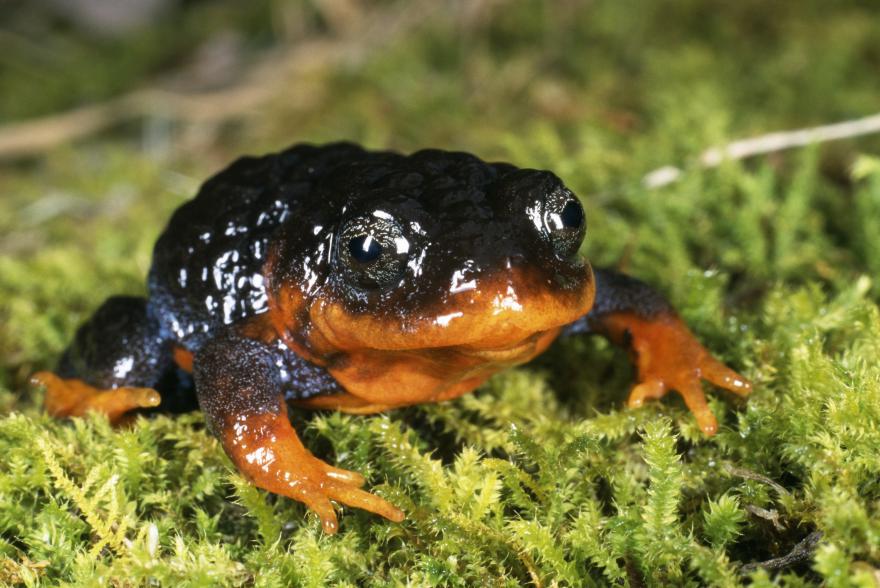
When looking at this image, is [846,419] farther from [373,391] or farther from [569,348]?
[373,391]

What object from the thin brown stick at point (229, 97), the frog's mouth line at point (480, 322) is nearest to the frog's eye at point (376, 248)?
the frog's mouth line at point (480, 322)

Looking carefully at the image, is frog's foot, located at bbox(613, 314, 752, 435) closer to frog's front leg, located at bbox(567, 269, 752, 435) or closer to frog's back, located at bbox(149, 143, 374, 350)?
frog's front leg, located at bbox(567, 269, 752, 435)

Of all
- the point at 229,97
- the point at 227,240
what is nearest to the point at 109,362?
the point at 227,240

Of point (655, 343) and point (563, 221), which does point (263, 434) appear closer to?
point (563, 221)

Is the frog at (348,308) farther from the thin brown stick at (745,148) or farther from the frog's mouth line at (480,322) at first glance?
the thin brown stick at (745,148)

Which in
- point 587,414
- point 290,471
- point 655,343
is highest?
point 290,471

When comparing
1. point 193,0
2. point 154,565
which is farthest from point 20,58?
point 154,565
